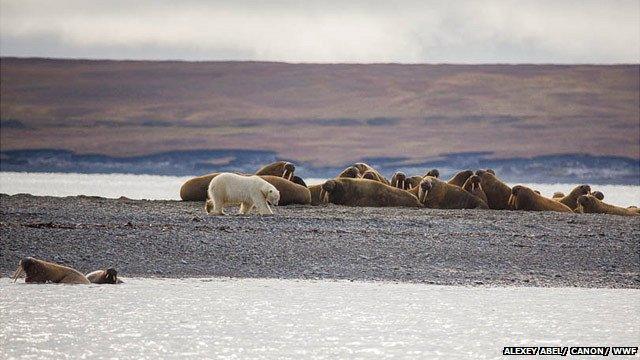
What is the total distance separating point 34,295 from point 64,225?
4.41m

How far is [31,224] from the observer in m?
19.0

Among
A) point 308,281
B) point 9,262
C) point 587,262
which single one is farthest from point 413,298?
point 9,262

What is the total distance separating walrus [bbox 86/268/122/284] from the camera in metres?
15.1

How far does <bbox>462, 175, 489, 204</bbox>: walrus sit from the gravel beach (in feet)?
11.3

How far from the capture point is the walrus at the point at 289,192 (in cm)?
2406

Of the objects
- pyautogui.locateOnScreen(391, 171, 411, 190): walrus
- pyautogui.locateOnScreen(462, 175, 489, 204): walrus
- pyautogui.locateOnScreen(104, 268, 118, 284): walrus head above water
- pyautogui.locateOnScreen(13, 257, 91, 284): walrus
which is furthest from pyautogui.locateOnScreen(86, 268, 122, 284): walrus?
pyautogui.locateOnScreen(391, 171, 411, 190): walrus

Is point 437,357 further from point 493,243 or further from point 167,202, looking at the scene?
point 167,202

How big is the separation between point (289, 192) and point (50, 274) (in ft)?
30.8

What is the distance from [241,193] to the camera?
2056 centimetres

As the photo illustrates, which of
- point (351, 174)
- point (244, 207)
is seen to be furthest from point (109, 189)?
point (244, 207)

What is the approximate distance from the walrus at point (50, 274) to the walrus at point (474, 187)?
11.8 m

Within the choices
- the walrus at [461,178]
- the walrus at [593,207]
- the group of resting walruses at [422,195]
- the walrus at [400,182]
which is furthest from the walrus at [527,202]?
the walrus at [400,182]

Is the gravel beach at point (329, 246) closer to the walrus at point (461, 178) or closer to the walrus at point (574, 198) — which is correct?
the walrus at point (461, 178)

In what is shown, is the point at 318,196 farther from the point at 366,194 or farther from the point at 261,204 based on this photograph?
the point at 261,204
